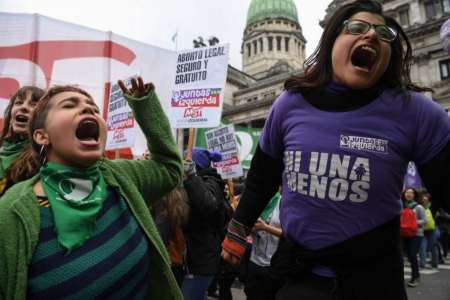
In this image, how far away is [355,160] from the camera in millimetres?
1489

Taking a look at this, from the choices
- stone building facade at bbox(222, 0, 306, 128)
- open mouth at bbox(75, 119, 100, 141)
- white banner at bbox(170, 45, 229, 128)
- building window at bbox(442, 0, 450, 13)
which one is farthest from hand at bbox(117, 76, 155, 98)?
stone building facade at bbox(222, 0, 306, 128)

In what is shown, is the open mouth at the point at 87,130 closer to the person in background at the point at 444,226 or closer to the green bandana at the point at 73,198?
the green bandana at the point at 73,198

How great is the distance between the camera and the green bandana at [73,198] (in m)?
1.34

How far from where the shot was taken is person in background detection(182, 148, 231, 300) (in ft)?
11.3

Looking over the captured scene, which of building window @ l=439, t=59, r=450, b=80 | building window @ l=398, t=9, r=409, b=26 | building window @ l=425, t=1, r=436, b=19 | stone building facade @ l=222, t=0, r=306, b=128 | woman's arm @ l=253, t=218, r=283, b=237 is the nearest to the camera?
woman's arm @ l=253, t=218, r=283, b=237

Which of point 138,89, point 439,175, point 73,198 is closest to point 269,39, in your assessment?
point 138,89

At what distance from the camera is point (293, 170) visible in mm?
1663

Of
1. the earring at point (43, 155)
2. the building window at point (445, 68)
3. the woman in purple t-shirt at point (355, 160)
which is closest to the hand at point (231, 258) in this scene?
the woman in purple t-shirt at point (355, 160)

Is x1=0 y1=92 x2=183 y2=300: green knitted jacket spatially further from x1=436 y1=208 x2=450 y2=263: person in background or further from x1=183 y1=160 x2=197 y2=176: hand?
x1=436 y1=208 x2=450 y2=263: person in background

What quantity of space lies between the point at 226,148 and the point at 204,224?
4126 millimetres

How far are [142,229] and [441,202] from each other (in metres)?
1.26

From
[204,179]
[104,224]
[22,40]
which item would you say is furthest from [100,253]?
[22,40]

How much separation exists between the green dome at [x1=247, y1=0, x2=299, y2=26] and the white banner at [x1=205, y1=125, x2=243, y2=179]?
58458 millimetres

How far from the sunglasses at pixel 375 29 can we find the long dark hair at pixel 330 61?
2.2 inches
